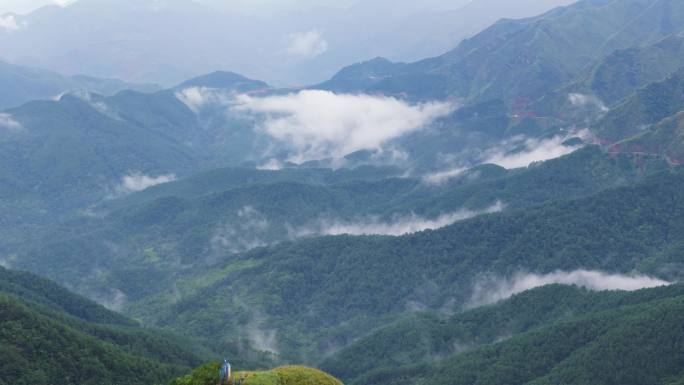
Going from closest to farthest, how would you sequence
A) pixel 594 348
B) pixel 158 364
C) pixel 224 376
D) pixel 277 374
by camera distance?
pixel 224 376 → pixel 277 374 → pixel 158 364 → pixel 594 348

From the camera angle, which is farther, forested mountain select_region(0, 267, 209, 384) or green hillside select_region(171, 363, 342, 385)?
forested mountain select_region(0, 267, 209, 384)

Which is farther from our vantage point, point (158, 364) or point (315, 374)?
point (158, 364)

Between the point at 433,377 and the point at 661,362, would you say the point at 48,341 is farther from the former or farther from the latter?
the point at 661,362

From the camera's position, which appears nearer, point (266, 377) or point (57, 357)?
point (266, 377)

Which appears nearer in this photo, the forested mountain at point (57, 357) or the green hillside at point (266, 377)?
the green hillside at point (266, 377)

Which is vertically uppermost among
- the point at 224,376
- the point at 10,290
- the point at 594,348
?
the point at 10,290

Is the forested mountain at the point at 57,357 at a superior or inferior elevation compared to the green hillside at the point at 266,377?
superior

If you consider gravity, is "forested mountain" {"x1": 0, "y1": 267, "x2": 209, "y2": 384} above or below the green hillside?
above

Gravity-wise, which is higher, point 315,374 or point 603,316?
point 603,316

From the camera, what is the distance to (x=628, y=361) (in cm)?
17362

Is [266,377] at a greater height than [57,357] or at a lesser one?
A: lesser

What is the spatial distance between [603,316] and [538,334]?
16.9m

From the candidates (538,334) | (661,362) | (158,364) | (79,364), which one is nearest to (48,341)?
(79,364)

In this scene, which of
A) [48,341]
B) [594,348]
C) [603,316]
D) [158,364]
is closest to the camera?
[48,341]
